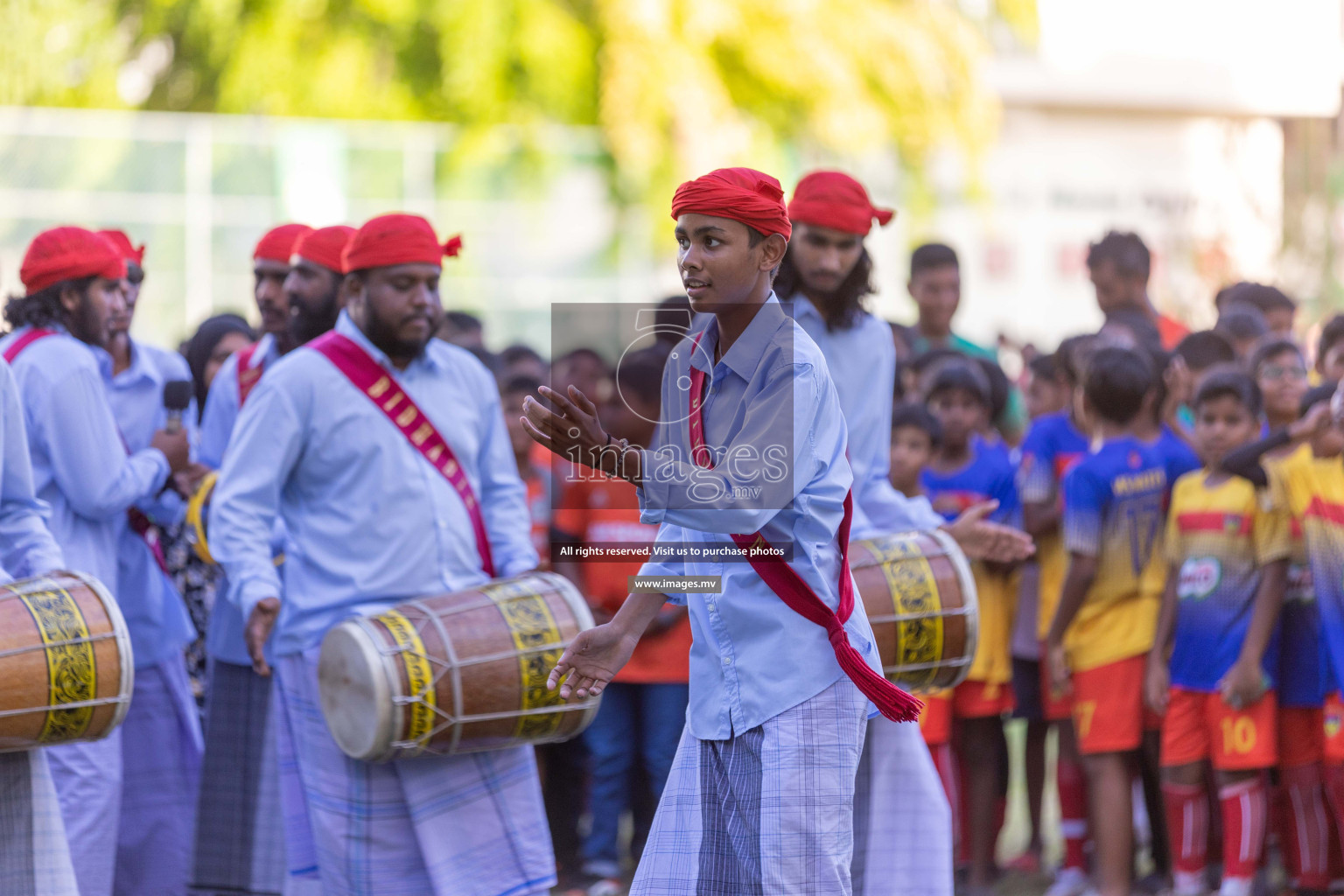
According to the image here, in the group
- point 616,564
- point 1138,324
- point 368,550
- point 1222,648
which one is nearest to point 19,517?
point 368,550

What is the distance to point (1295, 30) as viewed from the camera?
31328 mm

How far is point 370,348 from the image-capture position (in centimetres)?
470

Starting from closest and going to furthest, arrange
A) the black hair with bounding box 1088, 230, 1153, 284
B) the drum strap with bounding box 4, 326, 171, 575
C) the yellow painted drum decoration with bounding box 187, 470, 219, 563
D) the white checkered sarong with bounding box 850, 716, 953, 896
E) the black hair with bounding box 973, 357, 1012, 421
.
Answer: the white checkered sarong with bounding box 850, 716, 953, 896 < the drum strap with bounding box 4, 326, 171, 575 < the yellow painted drum decoration with bounding box 187, 470, 219, 563 < the black hair with bounding box 973, 357, 1012, 421 < the black hair with bounding box 1088, 230, 1153, 284

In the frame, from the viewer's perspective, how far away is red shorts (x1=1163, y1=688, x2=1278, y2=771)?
17.9 ft

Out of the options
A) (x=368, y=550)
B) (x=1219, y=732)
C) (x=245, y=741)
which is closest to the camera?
(x=368, y=550)

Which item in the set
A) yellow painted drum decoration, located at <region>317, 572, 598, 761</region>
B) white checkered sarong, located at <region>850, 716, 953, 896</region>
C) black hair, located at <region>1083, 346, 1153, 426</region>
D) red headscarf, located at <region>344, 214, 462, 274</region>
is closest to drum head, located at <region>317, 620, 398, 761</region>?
yellow painted drum decoration, located at <region>317, 572, 598, 761</region>

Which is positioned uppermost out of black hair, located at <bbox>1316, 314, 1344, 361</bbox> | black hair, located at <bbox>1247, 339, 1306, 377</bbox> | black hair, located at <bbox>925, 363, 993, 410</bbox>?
black hair, located at <bbox>1316, 314, 1344, 361</bbox>

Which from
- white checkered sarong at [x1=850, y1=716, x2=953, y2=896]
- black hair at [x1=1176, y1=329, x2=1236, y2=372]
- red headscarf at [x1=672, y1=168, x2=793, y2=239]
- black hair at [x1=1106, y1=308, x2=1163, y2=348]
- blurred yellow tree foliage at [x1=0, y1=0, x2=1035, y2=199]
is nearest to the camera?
red headscarf at [x1=672, y1=168, x2=793, y2=239]

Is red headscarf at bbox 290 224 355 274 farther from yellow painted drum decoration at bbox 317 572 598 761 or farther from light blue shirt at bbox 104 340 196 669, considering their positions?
yellow painted drum decoration at bbox 317 572 598 761

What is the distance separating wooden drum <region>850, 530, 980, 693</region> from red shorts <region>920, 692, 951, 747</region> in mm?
1035

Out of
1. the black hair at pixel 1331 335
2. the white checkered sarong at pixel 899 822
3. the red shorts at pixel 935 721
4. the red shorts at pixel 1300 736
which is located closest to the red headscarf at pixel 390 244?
the white checkered sarong at pixel 899 822

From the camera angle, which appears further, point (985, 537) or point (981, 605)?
point (981, 605)

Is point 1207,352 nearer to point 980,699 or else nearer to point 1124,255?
point 1124,255

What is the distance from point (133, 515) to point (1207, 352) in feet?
14.2
